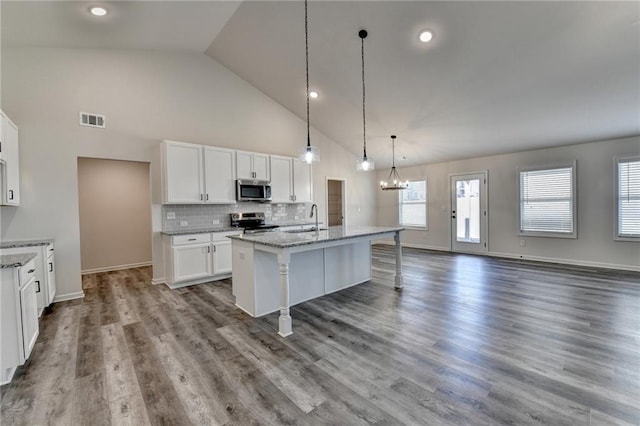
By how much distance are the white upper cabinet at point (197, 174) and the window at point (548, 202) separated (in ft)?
19.8

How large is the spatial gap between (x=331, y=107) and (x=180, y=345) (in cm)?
490

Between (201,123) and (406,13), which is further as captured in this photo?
(201,123)

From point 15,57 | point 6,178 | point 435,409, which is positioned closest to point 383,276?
point 435,409

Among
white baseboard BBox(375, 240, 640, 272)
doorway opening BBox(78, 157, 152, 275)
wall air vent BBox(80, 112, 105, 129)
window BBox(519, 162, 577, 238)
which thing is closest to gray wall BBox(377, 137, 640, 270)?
white baseboard BBox(375, 240, 640, 272)

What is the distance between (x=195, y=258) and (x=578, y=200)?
277 inches

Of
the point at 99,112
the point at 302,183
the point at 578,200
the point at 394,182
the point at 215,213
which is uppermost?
the point at 99,112

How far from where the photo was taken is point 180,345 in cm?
263

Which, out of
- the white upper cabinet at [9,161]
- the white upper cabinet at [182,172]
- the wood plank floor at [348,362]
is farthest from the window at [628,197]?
the white upper cabinet at [9,161]

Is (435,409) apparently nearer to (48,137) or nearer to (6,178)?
(6,178)

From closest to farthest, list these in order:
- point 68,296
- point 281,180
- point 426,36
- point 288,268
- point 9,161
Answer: point 288,268 → point 9,161 → point 426,36 → point 68,296 → point 281,180

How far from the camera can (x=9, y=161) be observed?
329 cm

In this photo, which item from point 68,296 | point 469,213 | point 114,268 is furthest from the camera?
point 469,213

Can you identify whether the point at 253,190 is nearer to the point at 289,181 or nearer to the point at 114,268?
the point at 289,181

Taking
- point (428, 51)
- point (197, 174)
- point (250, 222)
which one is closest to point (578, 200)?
point (428, 51)
